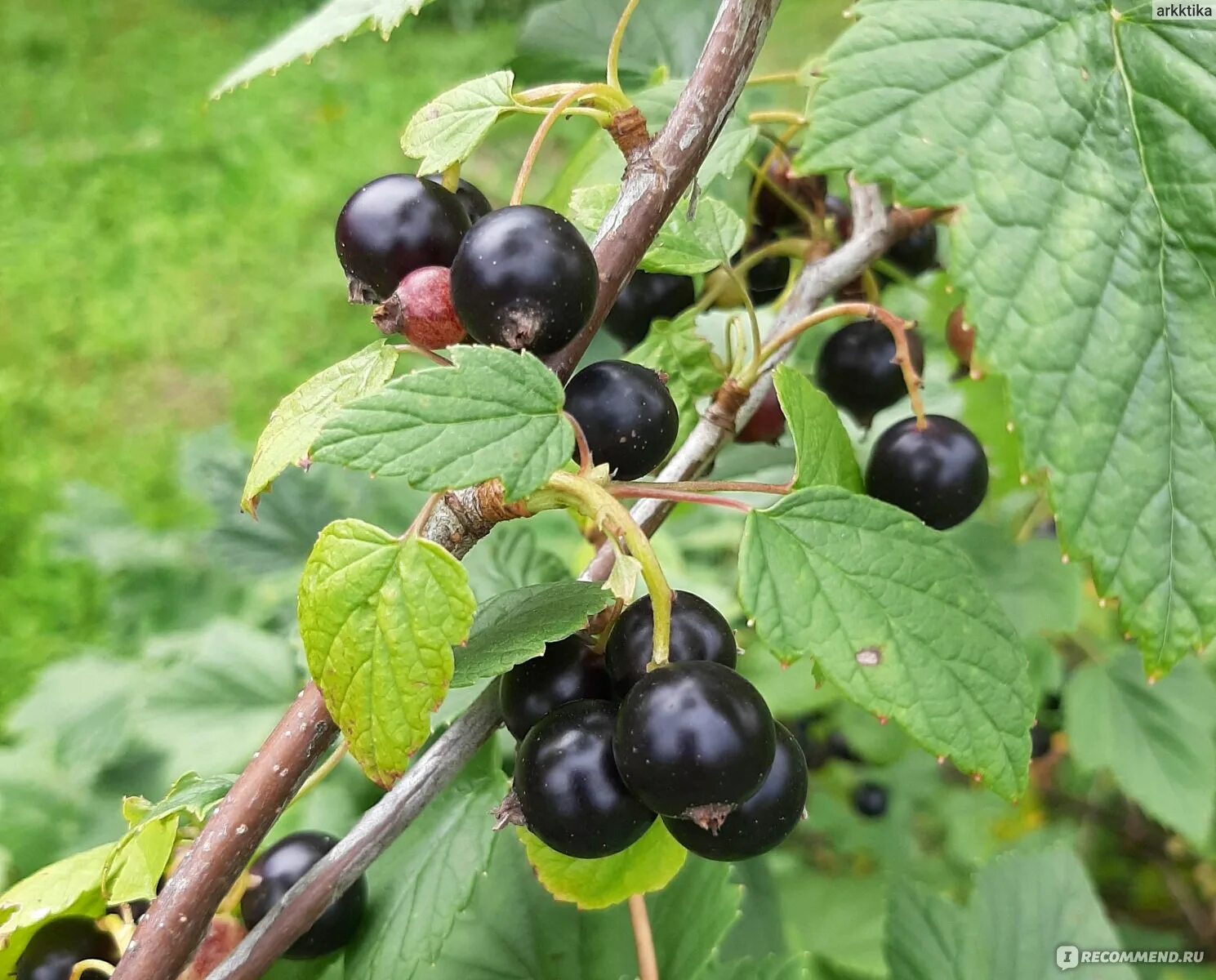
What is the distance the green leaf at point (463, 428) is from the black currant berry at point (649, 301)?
418 mm

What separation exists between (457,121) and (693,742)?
38cm

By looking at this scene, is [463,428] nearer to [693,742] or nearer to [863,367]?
[693,742]

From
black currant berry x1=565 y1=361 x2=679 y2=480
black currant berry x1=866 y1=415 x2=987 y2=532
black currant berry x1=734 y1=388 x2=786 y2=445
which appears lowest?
black currant berry x1=734 y1=388 x2=786 y2=445

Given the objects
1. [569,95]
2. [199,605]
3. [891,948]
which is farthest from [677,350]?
[199,605]

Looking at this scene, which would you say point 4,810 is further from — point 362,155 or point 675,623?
point 362,155

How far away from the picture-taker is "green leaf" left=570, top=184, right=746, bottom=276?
67 centimetres

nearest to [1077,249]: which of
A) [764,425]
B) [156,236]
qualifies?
[764,425]

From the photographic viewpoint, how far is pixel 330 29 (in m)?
0.71

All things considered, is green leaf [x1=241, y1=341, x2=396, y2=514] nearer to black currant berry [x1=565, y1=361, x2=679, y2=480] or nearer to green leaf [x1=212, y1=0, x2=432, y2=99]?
black currant berry [x1=565, y1=361, x2=679, y2=480]

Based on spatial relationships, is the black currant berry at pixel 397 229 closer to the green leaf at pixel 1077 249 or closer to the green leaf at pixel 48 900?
the green leaf at pixel 1077 249

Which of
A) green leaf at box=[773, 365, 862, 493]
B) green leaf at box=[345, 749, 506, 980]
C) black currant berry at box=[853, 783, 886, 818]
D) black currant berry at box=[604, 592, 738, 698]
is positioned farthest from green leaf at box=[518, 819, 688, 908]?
black currant berry at box=[853, 783, 886, 818]

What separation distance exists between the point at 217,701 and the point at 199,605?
28.9 inches

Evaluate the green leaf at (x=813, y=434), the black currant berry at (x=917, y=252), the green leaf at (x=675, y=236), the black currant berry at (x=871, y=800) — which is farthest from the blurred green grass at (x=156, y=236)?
the green leaf at (x=813, y=434)

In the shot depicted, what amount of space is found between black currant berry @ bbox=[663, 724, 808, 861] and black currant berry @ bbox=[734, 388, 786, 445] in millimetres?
421
